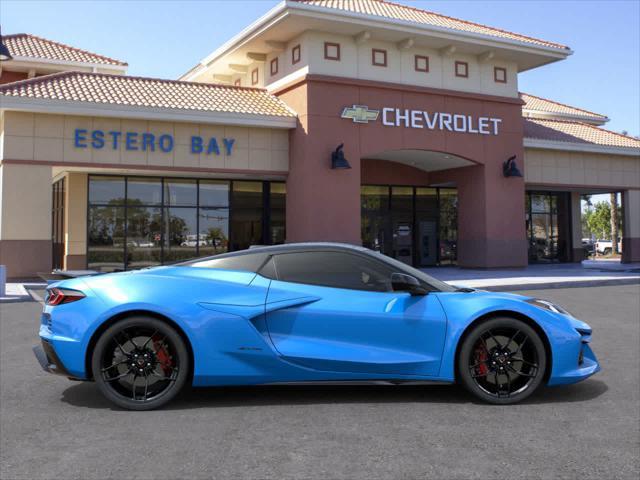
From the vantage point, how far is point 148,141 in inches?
784

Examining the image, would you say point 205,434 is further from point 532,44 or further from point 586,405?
point 532,44

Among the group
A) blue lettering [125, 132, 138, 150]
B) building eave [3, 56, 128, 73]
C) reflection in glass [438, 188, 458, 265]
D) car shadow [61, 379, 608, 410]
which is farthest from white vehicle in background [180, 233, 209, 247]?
car shadow [61, 379, 608, 410]

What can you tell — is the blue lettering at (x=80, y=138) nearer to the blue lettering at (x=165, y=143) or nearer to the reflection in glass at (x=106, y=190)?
the blue lettering at (x=165, y=143)

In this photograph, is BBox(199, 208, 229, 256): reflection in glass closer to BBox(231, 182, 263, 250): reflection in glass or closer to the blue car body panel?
BBox(231, 182, 263, 250): reflection in glass

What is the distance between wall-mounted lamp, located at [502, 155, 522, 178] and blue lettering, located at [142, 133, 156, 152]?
1329 centimetres

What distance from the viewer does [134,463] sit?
3.54 metres

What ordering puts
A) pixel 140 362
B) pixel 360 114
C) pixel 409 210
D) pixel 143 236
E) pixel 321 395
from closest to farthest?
pixel 140 362
pixel 321 395
pixel 360 114
pixel 143 236
pixel 409 210

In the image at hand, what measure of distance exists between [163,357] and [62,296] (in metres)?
0.94

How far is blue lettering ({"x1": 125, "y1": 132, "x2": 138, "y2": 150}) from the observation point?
19672mm

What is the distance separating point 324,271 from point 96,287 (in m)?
1.78

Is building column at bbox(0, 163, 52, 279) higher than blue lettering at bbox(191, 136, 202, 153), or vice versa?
blue lettering at bbox(191, 136, 202, 153)

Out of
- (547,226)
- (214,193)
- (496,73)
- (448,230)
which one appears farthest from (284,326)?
(547,226)

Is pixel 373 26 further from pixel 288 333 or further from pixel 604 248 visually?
pixel 604 248

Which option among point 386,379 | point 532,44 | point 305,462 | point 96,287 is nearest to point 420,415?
point 386,379
